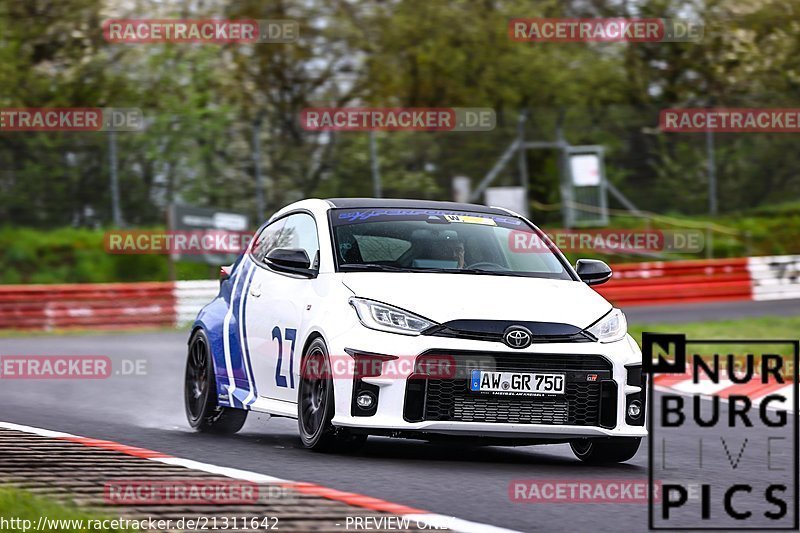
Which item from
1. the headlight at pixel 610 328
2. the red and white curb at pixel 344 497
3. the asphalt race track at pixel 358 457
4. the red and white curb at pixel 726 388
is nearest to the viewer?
the red and white curb at pixel 344 497

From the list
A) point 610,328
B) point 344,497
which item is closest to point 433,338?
point 610,328

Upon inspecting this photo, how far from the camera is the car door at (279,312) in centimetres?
932

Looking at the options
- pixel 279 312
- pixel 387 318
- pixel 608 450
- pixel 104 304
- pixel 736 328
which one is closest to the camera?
pixel 387 318

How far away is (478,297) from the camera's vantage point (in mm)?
8805

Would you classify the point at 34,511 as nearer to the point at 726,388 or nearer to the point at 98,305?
the point at 726,388

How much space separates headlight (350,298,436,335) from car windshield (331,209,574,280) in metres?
0.59

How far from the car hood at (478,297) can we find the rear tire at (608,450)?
2.51ft

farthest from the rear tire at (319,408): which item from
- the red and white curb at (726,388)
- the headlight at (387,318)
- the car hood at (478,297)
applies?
the red and white curb at (726,388)

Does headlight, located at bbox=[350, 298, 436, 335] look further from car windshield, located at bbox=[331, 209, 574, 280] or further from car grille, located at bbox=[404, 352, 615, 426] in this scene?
car windshield, located at bbox=[331, 209, 574, 280]

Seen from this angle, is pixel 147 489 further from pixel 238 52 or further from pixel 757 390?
pixel 238 52

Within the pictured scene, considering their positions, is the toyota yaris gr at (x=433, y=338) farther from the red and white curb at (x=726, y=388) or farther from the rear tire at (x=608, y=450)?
the red and white curb at (x=726, y=388)

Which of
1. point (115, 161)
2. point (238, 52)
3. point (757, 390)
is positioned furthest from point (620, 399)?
point (238, 52)

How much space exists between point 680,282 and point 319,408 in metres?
20.2

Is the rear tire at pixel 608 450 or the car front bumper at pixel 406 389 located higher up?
the car front bumper at pixel 406 389
